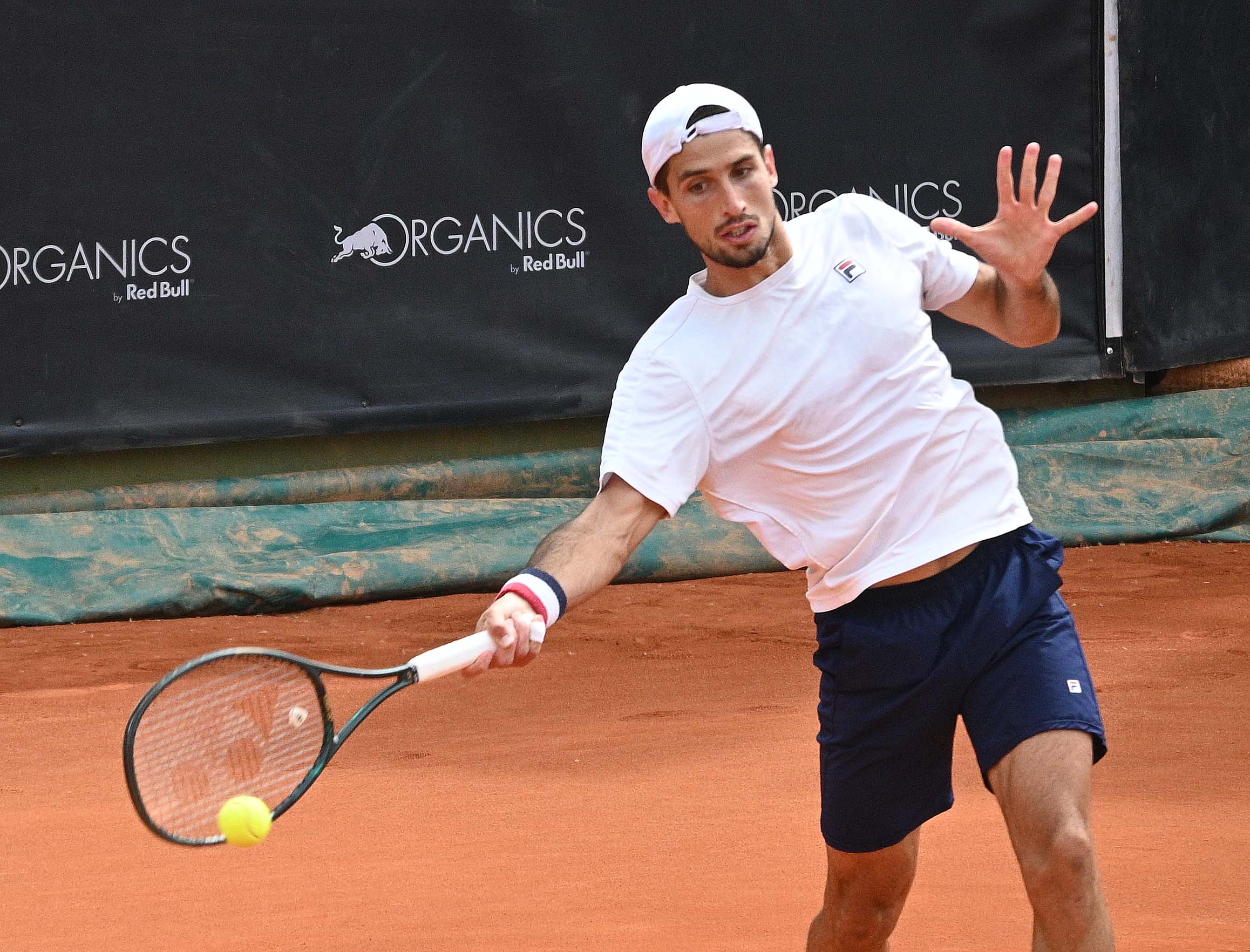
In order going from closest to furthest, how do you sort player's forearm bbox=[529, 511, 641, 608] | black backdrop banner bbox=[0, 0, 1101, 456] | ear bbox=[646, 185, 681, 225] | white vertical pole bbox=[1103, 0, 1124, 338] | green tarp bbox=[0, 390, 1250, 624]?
1. player's forearm bbox=[529, 511, 641, 608]
2. ear bbox=[646, 185, 681, 225]
3. green tarp bbox=[0, 390, 1250, 624]
4. black backdrop banner bbox=[0, 0, 1101, 456]
5. white vertical pole bbox=[1103, 0, 1124, 338]

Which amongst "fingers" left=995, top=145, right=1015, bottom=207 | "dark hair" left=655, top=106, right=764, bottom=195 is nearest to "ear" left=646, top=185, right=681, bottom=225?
"dark hair" left=655, top=106, right=764, bottom=195

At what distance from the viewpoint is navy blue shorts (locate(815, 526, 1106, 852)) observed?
8.14 ft

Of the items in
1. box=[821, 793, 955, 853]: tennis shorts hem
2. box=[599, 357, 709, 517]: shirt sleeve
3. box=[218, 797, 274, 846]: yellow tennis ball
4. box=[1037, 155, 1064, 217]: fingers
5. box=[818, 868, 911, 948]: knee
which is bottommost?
box=[818, 868, 911, 948]: knee

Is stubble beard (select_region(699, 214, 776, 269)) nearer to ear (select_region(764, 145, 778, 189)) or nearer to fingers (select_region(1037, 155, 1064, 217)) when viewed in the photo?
ear (select_region(764, 145, 778, 189))

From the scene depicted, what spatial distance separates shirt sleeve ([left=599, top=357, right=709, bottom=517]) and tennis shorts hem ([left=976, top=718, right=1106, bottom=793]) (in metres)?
0.62

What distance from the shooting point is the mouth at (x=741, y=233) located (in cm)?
254

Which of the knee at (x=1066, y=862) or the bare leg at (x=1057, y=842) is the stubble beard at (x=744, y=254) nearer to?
the bare leg at (x=1057, y=842)

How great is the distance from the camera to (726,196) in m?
2.57

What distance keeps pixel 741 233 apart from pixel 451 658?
0.85 metres

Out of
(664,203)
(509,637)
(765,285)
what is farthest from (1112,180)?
(509,637)

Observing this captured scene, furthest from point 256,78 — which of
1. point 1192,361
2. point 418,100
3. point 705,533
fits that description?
point 1192,361

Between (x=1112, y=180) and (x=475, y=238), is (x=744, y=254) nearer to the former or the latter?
(x=475, y=238)

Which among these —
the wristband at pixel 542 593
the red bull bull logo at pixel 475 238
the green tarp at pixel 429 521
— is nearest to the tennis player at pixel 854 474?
the wristband at pixel 542 593

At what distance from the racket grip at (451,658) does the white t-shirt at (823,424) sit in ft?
1.40
